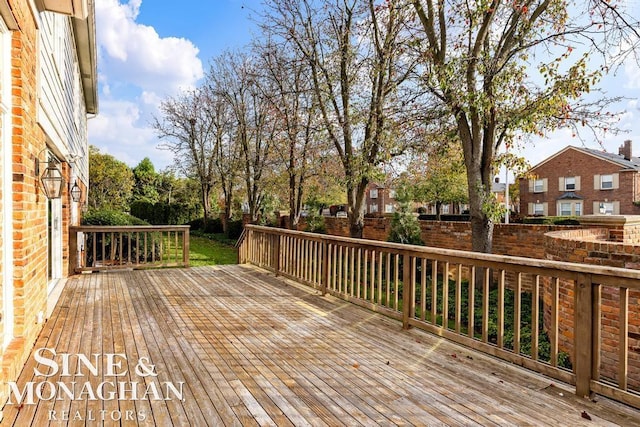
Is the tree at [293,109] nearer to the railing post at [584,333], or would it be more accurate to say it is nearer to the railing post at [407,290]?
the railing post at [407,290]

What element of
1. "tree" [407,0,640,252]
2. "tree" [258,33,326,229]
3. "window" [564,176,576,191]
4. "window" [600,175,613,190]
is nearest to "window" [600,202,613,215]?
"window" [600,175,613,190]

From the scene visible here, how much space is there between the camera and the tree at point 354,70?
27.6ft

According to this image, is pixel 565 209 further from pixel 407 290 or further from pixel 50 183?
pixel 50 183

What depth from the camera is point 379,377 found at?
2.97m

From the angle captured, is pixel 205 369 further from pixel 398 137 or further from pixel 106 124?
pixel 106 124

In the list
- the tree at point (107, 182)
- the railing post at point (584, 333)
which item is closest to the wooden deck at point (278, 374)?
the railing post at point (584, 333)

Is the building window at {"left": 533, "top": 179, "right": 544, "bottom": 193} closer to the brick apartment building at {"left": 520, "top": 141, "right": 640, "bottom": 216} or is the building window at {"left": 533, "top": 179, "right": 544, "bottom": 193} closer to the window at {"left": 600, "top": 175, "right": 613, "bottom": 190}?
the brick apartment building at {"left": 520, "top": 141, "right": 640, "bottom": 216}

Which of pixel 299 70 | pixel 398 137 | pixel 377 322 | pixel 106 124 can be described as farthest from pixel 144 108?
pixel 377 322

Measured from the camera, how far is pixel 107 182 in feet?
71.6

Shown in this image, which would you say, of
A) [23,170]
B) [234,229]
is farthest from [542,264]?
[234,229]

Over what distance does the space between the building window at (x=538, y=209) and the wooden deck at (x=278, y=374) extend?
30411 mm

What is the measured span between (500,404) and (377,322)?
6.42ft

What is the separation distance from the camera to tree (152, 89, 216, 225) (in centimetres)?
2047

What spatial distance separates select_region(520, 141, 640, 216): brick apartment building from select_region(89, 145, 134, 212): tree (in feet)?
84.8
